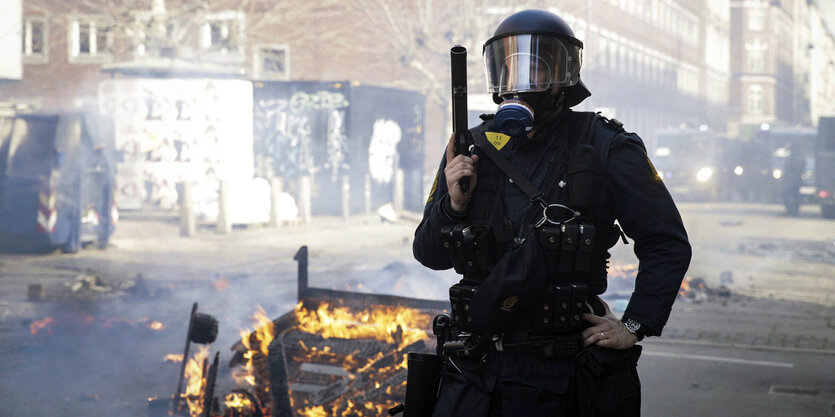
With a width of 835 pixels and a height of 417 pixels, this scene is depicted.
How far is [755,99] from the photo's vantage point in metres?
66.9

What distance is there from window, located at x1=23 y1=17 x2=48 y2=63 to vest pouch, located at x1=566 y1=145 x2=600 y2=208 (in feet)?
94.7

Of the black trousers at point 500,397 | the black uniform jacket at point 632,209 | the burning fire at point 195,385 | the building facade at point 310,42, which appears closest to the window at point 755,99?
the building facade at point 310,42

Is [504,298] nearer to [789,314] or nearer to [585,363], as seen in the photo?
[585,363]

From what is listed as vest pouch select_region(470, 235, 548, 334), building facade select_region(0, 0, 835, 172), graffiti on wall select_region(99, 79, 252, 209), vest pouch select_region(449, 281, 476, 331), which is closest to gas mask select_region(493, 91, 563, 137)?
vest pouch select_region(470, 235, 548, 334)

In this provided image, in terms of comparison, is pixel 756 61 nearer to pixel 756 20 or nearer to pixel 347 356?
pixel 756 20

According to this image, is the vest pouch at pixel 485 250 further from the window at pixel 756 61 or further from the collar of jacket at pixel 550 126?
the window at pixel 756 61

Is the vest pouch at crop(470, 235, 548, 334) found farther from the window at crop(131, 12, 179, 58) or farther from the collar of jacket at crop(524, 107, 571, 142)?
the window at crop(131, 12, 179, 58)

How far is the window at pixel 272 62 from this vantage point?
28812mm

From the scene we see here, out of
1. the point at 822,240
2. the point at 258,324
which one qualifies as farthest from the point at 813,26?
the point at 258,324

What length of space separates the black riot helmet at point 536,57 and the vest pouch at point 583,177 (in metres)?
0.25

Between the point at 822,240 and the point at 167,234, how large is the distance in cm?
1215

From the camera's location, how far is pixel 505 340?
2.53m

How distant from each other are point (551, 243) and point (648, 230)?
29 centimetres

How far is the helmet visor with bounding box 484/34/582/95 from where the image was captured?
265 centimetres
